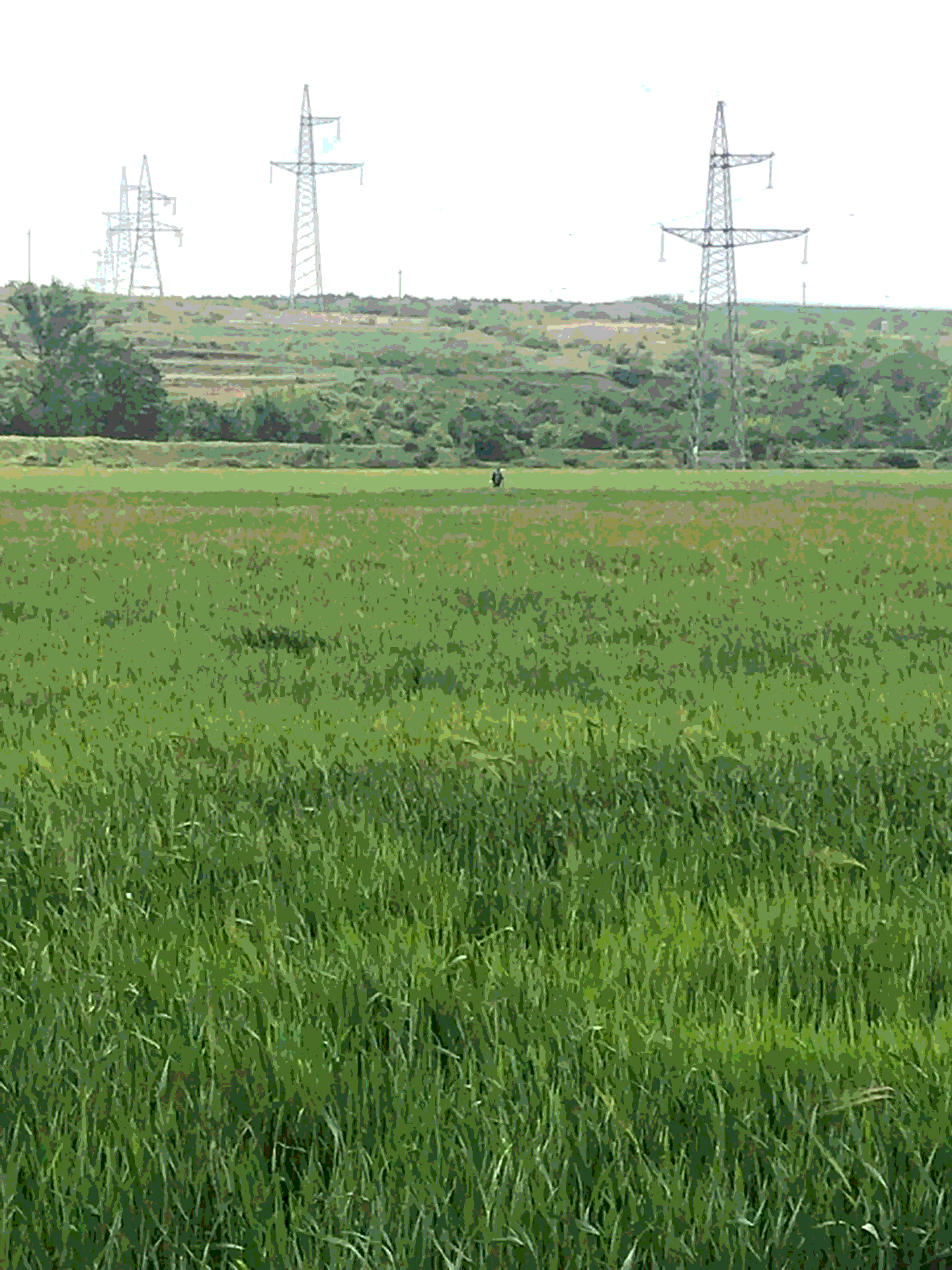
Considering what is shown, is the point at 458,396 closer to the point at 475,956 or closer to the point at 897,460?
the point at 897,460

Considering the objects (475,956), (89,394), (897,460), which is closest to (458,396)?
(89,394)

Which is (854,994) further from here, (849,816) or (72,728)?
(72,728)

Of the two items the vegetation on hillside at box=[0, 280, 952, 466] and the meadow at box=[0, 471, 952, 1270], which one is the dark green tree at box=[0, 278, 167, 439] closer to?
the vegetation on hillside at box=[0, 280, 952, 466]

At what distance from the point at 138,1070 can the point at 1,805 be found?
298 cm

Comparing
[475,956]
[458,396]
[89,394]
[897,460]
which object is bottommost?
[475,956]

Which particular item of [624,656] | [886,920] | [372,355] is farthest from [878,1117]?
[372,355]

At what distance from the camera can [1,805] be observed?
591 cm

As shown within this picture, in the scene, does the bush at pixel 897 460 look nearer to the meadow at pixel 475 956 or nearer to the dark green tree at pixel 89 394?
the dark green tree at pixel 89 394

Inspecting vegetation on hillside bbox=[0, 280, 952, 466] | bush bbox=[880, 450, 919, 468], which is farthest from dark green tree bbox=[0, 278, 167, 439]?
bush bbox=[880, 450, 919, 468]

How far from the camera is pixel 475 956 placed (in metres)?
4.05

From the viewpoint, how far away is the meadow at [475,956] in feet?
8.68

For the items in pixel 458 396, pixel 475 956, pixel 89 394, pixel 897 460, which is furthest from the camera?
pixel 458 396

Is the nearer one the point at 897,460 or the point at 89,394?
the point at 897,460

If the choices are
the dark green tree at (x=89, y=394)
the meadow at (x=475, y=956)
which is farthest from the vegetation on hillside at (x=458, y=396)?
the meadow at (x=475, y=956)
